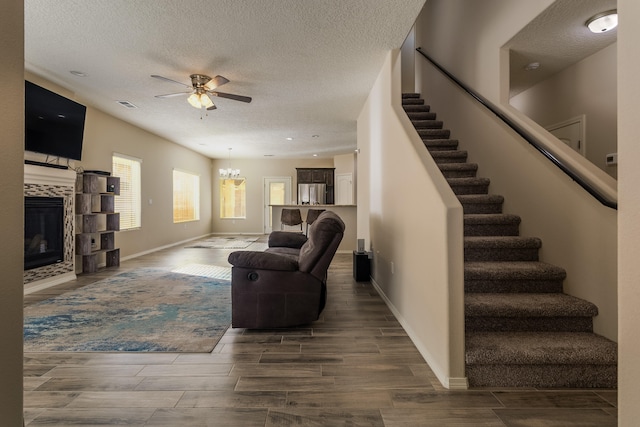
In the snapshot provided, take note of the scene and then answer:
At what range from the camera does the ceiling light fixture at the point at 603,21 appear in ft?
9.00

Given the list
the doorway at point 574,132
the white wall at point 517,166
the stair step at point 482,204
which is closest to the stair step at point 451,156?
the white wall at point 517,166

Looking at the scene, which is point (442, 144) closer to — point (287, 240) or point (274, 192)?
point (287, 240)

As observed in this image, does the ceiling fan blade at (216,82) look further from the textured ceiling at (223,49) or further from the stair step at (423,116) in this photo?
the stair step at (423,116)

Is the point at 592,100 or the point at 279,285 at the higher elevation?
the point at 592,100

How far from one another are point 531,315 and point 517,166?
1.59m

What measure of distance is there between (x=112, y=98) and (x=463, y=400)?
5.91 m

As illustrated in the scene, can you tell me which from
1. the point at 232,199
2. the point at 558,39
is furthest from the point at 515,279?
the point at 232,199

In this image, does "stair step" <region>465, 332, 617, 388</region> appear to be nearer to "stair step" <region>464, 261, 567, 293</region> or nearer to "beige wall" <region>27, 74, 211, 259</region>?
"stair step" <region>464, 261, 567, 293</region>

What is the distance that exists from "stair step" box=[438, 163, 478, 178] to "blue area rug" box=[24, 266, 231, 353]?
300 centimetres

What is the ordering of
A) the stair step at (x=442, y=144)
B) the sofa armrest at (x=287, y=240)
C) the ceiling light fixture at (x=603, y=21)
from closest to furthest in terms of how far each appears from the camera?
the ceiling light fixture at (x=603, y=21), the stair step at (x=442, y=144), the sofa armrest at (x=287, y=240)

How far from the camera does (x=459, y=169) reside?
3.86 m

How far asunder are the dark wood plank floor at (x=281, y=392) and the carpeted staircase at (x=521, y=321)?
0.11 meters

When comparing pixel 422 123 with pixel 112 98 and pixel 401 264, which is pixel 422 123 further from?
pixel 112 98

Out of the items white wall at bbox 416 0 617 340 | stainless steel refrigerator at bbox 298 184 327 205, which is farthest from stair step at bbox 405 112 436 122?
stainless steel refrigerator at bbox 298 184 327 205
